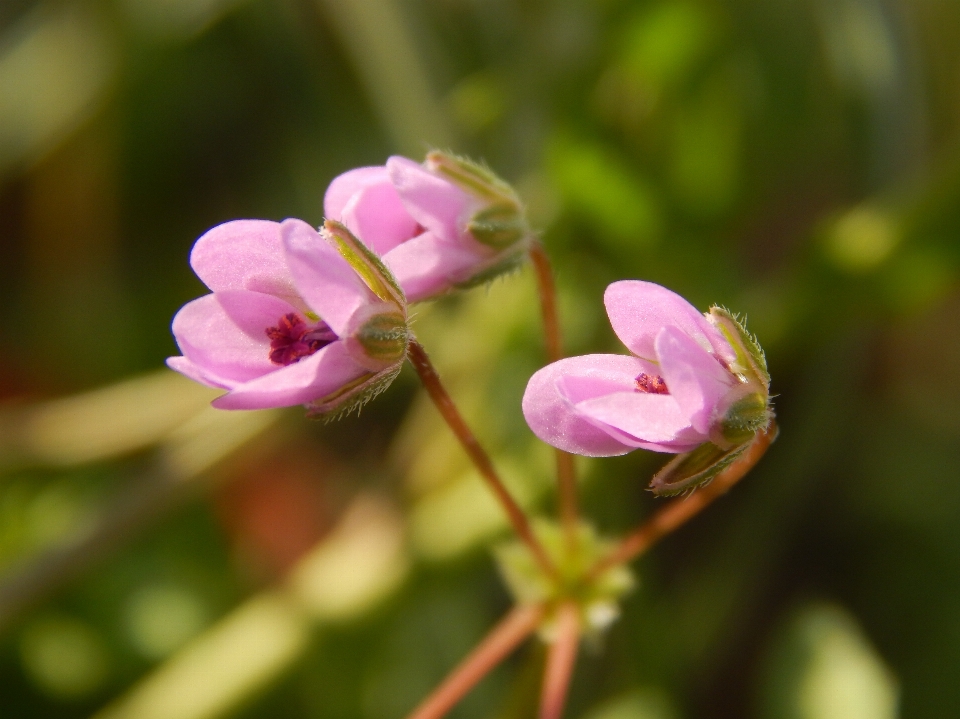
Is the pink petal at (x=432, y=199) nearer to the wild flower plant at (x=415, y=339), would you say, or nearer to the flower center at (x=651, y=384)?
the wild flower plant at (x=415, y=339)

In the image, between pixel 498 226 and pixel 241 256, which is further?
pixel 498 226

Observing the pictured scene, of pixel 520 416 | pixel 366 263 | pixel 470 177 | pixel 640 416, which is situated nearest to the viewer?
pixel 640 416

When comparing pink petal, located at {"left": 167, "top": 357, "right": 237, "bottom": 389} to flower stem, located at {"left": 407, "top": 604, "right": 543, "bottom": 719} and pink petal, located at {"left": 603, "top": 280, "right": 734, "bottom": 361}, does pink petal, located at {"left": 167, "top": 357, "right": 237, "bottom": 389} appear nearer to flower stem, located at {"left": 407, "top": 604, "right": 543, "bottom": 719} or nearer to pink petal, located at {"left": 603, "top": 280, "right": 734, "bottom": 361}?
pink petal, located at {"left": 603, "top": 280, "right": 734, "bottom": 361}

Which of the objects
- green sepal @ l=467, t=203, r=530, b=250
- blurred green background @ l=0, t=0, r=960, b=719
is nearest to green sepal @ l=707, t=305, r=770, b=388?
green sepal @ l=467, t=203, r=530, b=250

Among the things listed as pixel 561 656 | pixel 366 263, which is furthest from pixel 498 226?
pixel 561 656

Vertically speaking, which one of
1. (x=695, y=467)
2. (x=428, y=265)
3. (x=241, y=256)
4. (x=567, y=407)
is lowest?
(x=695, y=467)

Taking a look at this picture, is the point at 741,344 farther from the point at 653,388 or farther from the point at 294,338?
the point at 294,338

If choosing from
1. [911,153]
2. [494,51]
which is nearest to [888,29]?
[911,153]
